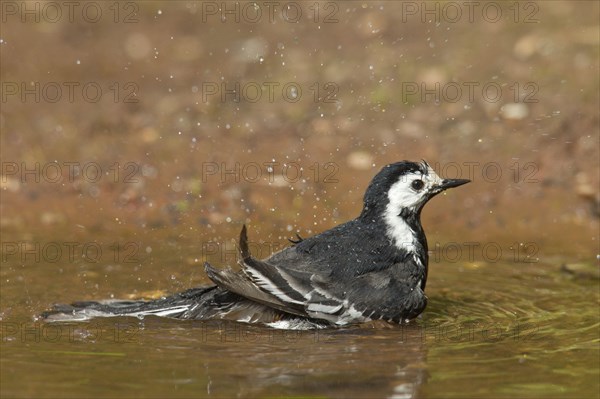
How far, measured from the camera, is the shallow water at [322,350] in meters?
6.61

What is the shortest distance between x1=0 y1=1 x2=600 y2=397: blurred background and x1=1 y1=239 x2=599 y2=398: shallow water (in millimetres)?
87

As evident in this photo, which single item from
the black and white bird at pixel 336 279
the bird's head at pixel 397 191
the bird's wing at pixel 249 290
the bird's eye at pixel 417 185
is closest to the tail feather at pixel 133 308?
the black and white bird at pixel 336 279

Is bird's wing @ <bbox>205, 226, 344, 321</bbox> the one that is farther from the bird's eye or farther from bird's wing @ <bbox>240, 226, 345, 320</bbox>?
the bird's eye

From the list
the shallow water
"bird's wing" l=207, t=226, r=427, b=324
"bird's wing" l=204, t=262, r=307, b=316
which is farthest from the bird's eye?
"bird's wing" l=204, t=262, r=307, b=316

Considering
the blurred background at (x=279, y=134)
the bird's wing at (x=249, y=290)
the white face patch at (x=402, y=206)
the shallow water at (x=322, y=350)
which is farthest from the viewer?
the blurred background at (x=279, y=134)

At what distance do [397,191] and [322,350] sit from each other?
1701 millimetres

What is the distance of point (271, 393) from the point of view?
6.50m

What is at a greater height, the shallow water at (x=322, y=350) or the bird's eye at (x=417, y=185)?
the bird's eye at (x=417, y=185)

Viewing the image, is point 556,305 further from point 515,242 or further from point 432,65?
point 432,65

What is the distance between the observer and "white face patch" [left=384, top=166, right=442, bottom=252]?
8.60m

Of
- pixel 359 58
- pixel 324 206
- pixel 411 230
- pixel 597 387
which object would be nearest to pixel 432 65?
pixel 359 58

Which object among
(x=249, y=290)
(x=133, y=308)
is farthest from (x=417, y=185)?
(x=133, y=308)

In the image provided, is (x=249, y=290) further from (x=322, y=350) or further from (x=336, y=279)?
(x=322, y=350)

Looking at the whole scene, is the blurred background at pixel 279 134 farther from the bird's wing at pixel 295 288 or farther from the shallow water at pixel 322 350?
the bird's wing at pixel 295 288
